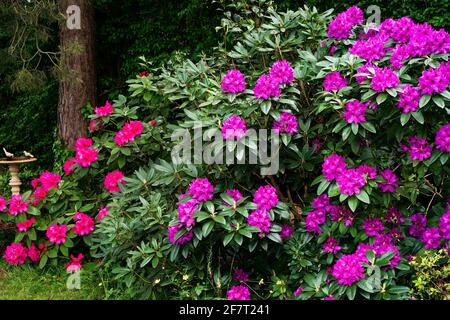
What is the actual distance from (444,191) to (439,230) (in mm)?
332

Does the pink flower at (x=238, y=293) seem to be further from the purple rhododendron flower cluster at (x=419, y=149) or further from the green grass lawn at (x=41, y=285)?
the purple rhododendron flower cluster at (x=419, y=149)

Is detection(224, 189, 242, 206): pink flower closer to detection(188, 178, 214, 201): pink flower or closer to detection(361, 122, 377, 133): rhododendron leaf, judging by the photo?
detection(188, 178, 214, 201): pink flower

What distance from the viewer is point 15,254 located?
3.84m

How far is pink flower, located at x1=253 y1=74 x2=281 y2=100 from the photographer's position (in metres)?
2.76

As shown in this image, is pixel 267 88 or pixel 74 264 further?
pixel 74 264

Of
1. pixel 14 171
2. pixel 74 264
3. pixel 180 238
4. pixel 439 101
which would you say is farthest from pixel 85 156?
pixel 439 101

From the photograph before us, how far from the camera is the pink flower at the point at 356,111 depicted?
8.71 feet

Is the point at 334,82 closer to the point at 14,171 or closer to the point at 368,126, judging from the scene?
the point at 368,126

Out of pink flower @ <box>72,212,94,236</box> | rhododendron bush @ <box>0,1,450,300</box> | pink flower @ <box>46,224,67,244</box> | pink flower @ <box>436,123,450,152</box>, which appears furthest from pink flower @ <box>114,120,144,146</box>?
pink flower @ <box>436,123,450,152</box>

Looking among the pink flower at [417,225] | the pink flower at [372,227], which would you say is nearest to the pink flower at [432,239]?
the pink flower at [417,225]

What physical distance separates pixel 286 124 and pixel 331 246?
0.63m
